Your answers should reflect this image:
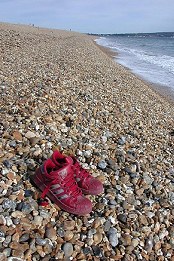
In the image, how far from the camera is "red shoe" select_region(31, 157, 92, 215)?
11.6 ft

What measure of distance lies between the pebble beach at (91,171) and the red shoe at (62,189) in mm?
99

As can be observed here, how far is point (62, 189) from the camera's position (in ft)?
11.6

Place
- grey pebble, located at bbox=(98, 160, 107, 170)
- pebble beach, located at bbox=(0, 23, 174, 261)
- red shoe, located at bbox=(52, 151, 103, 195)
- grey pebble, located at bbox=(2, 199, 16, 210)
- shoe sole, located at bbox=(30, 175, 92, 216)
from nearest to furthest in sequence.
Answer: pebble beach, located at bbox=(0, 23, 174, 261) → grey pebble, located at bbox=(2, 199, 16, 210) → shoe sole, located at bbox=(30, 175, 92, 216) → red shoe, located at bbox=(52, 151, 103, 195) → grey pebble, located at bbox=(98, 160, 107, 170)

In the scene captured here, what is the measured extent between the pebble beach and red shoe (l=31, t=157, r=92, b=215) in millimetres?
99

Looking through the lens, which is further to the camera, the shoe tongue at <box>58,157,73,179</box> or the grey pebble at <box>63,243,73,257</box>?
the shoe tongue at <box>58,157,73,179</box>

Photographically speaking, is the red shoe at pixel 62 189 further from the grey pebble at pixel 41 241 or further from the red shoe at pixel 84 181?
the grey pebble at pixel 41 241

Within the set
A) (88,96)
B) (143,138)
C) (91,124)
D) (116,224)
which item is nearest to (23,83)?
(88,96)

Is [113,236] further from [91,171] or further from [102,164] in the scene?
[102,164]

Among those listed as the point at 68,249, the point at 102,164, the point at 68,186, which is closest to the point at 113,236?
the point at 68,249

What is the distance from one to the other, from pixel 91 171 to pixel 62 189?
1097 millimetres

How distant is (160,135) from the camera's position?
23.2 ft

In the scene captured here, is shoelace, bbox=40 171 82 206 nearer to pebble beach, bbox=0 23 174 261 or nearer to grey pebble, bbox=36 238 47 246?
pebble beach, bbox=0 23 174 261

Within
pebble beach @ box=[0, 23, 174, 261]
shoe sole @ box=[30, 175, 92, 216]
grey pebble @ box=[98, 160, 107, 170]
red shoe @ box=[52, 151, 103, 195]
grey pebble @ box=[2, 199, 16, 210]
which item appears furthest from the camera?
grey pebble @ box=[98, 160, 107, 170]

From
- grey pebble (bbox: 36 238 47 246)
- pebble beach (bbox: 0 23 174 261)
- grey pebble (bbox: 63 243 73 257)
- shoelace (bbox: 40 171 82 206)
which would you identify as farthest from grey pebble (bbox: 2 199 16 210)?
grey pebble (bbox: 63 243 73 257)
